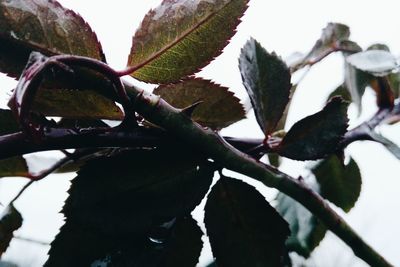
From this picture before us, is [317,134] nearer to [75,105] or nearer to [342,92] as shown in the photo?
[75,105]

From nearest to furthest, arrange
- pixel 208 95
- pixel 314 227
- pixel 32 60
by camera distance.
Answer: pixel 32 60
pixel 208 95
pixel 314 227

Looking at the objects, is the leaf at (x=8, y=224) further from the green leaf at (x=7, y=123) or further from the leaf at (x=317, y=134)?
the leaf at (x=317, y=134)

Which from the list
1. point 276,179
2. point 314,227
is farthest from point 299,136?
point 314,227

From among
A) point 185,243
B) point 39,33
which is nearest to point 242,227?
point 185,243

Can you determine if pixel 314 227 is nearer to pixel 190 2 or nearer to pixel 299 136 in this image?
pixel 299 136

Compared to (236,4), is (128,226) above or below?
below

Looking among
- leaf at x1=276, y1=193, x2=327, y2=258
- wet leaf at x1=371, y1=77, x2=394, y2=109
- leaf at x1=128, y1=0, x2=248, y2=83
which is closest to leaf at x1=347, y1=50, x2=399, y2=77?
wet leaf at x1=371, y1=77, x2=394, y2=109
